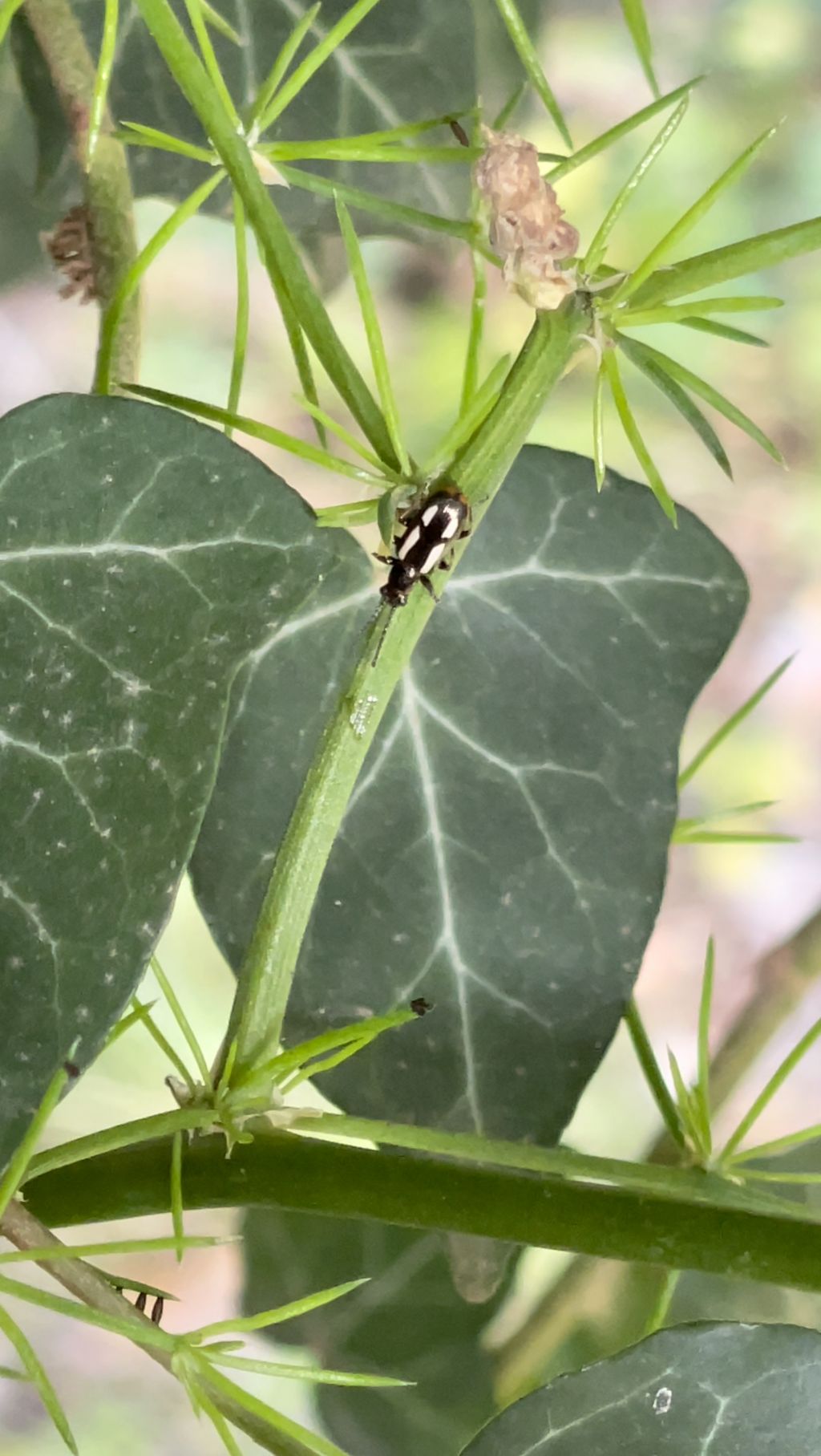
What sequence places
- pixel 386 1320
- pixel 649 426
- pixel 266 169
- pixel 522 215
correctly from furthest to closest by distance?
1. pixel 649 426
2. pixel 386 1320
3. pixel 266 169
4. pixel 522 215

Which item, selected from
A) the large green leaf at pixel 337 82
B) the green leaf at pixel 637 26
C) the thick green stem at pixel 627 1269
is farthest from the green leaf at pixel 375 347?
the thick green stem at pixel 627 1269

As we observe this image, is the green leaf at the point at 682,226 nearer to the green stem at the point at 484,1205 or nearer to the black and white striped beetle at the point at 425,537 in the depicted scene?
the black and white striped beetle at the point at 425,537

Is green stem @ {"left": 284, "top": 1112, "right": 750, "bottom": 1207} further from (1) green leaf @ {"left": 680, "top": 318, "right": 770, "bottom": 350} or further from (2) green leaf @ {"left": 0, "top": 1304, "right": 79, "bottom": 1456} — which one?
(1) green leaf @ {"left": 680, "top": 318, "right": 770, "bottom": 350}

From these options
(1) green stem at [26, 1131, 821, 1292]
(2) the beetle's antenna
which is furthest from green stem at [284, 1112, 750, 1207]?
(2) the beetle's antenna

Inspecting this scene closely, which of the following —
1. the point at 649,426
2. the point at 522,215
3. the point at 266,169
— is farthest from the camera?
the point at 649,426

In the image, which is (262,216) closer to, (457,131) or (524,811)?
(457,131)

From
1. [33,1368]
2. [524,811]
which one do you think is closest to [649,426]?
[524,811]
